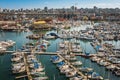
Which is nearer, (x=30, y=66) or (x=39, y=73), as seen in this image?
(x=39, y=73)

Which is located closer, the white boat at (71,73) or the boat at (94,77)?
the boat at (94,77)

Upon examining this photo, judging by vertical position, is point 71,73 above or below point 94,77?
above

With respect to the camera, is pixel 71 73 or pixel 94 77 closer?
pixel 94 77

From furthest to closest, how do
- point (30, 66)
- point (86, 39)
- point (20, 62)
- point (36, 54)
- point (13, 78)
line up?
point (86, 39)
point (36, 54)
point (20, 62)
point (30, 66)
point (13, 78)

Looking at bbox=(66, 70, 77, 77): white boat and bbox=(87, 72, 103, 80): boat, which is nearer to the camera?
bbox=(87, 72, 103, 80): boat

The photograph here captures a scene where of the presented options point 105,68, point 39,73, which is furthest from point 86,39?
point 39,73

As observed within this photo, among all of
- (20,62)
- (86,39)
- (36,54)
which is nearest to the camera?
(20,62)

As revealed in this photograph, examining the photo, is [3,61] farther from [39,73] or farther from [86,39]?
[86,39]

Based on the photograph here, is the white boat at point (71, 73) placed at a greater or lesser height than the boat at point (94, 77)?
greater

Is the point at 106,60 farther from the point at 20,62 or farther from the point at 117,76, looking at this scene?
the point at 20,62

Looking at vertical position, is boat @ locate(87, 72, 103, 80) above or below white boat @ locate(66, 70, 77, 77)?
below

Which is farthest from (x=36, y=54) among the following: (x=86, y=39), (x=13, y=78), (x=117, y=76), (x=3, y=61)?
(x=86, y=39)
